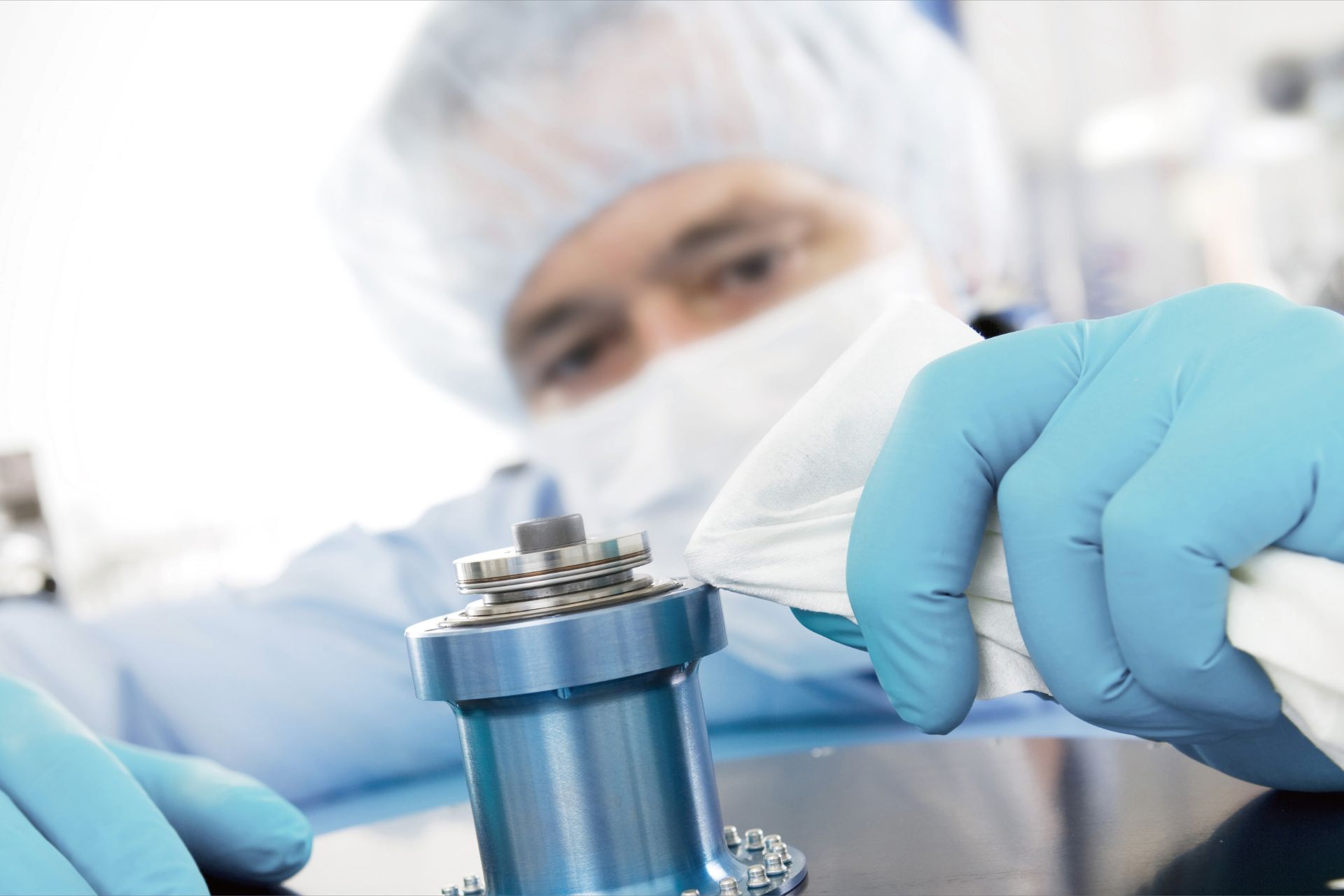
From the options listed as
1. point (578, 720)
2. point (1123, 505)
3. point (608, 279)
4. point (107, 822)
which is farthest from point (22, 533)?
point (1123, 505)

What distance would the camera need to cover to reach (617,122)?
1587 millimetres

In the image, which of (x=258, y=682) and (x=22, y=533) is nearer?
(x=258, y=682)

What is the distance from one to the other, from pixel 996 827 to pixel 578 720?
248 mm

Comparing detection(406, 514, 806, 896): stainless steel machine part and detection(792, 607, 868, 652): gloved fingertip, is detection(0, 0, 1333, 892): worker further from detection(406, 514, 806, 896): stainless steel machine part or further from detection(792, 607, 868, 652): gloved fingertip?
detection(406, 514, 806, 896): stainless steel machine part

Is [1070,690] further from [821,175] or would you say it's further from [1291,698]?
[821,175]

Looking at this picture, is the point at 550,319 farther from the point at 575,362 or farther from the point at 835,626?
the point at 835,626

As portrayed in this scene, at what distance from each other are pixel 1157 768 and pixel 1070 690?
20cm

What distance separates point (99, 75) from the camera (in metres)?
2.38

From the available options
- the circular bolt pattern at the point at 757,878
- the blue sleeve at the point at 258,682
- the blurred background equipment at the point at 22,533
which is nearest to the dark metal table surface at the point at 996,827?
the circular bolt pattern at the point at 757,878

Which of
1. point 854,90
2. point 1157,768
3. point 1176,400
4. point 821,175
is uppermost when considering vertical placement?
point 854,90

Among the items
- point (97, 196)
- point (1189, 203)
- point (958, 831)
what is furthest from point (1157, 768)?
point (97, 196)

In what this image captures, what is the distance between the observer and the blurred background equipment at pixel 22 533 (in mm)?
2383

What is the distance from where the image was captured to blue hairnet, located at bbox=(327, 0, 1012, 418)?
1.59m

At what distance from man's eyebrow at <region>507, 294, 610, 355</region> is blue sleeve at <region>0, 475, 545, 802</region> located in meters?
0.47
